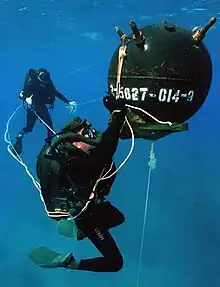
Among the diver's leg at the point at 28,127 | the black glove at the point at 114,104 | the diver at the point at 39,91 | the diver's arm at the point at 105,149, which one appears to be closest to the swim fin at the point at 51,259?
the diver's arm at the point at 105,149

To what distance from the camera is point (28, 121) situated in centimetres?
1185

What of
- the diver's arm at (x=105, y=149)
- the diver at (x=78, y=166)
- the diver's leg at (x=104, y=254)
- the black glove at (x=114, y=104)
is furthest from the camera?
the diver's leg at (x=104, y=254)

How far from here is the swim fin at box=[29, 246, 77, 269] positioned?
5.64m

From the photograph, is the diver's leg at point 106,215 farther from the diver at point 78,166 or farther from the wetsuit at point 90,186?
the diver at point 78,166

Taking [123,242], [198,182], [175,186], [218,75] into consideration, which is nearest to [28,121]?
[123,242]

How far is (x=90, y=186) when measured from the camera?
14.9 ft

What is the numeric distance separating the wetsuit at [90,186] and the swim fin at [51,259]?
0.12 ft

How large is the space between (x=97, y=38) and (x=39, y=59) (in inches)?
533

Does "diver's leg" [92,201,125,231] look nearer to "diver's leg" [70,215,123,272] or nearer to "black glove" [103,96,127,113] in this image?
"diver's leg" [70,215,123,272]

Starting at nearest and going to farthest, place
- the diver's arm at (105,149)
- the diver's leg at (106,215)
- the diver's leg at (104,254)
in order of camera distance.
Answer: the diver's arm at (105,149) → the diver's leg at (106,215) → the diver's leg at (104,254)

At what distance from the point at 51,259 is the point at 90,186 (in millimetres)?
1841

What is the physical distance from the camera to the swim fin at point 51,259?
5641 millimetres

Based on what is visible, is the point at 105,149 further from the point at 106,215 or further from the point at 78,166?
the point at 106,215

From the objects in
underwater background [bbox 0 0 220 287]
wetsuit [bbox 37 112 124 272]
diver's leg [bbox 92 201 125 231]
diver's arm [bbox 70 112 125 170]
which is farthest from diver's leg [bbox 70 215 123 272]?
underwater background [bbox 0 0 220 287]
